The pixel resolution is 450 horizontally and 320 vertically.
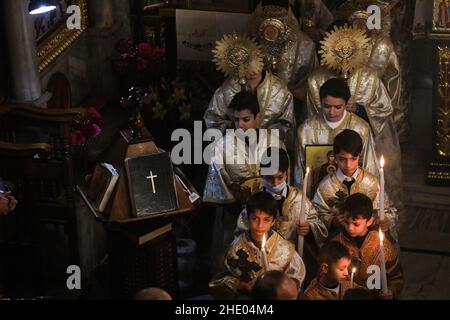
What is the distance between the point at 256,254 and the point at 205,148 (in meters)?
2.82

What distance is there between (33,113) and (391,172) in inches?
134

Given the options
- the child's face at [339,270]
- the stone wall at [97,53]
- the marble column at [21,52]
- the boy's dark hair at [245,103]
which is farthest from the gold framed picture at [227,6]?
the child's face at [339,270]

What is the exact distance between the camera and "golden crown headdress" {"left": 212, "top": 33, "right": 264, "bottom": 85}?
29.6ft

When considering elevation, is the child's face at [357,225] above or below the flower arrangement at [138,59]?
below

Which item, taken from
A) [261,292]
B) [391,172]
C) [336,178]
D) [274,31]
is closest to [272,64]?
[274,31]

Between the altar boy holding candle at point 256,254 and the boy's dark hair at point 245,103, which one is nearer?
the altar boy holding candle at point 256,254

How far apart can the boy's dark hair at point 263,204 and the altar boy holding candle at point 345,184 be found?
82 cm

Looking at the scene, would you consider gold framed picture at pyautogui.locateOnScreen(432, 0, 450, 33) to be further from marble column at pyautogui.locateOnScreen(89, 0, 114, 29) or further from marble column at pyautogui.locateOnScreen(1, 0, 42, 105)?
marble column at pyautogui.locateOnScreen(1, 0, 42, 105)

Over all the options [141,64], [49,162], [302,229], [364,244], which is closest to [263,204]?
[302,229]

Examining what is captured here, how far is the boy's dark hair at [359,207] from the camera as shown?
7.27m

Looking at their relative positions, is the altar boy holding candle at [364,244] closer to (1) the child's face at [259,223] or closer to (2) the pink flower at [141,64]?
(1) the child's face at [259,223]

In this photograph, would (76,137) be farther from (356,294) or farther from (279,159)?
(356,294)

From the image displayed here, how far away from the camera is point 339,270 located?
6.80 metres

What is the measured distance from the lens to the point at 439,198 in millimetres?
10438
